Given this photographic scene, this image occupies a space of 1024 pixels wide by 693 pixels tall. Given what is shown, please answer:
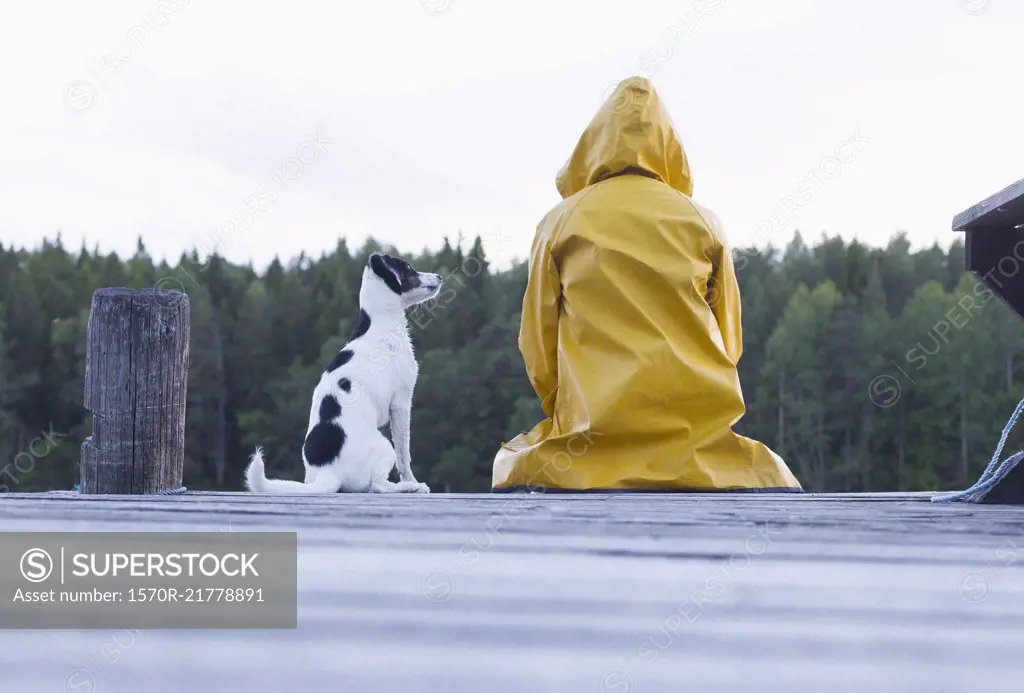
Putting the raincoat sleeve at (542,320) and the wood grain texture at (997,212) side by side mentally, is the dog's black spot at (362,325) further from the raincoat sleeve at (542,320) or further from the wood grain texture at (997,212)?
the wood grain texture at (997,212)

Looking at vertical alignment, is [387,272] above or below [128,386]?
above

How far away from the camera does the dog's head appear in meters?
4.93

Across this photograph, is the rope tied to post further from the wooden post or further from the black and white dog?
the wooden post

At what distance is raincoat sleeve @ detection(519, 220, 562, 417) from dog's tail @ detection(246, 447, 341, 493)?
104 centimetres

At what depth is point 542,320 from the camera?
412 cm

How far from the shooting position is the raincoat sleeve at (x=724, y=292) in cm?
400

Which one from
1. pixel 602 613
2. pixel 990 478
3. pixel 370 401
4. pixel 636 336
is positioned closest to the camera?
pixel 602 613

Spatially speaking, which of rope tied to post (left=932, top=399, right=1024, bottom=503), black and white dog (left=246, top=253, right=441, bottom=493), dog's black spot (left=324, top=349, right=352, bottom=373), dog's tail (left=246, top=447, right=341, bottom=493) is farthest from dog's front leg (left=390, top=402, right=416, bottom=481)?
rope tied to post (left=932, top=399, right=1024, bottom=503)

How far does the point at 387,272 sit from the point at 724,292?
1.78 m

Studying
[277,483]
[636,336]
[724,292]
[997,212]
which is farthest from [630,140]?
[277,483]

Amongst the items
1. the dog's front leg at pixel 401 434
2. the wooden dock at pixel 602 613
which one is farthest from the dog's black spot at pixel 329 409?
the wooden dock at pixel 602 613

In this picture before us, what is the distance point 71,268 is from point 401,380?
36964 mm

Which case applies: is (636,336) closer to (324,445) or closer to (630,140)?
(630,140)

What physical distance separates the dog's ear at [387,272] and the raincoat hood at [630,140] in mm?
1182
